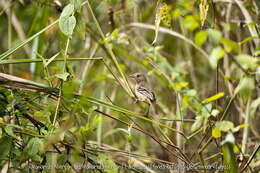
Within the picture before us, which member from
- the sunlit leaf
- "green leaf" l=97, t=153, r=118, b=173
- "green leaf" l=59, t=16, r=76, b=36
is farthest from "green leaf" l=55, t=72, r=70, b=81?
"green leaf" l=97, t=153, r=118, b=173

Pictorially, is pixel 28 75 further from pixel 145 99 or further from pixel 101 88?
pixel 145 99

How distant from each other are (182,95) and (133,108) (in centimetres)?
77

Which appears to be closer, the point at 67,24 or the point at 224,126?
the point at 67,24

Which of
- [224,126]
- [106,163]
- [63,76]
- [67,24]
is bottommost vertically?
[106,163]

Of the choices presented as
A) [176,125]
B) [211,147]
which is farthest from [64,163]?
[211,147]

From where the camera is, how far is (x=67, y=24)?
177 centimetres

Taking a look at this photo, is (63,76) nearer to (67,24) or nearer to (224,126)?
(67,24)

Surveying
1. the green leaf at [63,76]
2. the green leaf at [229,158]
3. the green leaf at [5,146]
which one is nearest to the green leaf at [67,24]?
the green leaf at [63,76]

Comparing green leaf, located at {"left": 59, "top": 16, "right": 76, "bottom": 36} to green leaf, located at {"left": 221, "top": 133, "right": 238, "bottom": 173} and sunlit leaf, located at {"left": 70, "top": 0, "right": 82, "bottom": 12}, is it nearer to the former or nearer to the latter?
sunlit leaf, located at {"left": 70, "top": 0, "right": 82, "bottom": 12}

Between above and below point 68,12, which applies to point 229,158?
below

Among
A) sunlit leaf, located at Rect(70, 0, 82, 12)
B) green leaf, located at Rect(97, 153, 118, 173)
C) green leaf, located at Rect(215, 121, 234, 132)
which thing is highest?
sunlit leaf, located at Rect(70, 0, 82, 12)

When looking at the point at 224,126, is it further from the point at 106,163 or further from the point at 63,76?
the point at 63,76

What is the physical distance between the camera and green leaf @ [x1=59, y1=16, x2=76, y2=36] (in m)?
1.75

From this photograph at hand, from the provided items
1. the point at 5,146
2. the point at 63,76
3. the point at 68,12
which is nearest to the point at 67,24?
the point at 68,12
